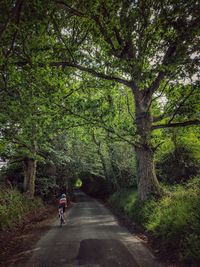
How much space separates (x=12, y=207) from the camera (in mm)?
13773

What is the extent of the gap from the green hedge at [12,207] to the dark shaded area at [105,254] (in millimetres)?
4587

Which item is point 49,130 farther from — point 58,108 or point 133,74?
point 133,74

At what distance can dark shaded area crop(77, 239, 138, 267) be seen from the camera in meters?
6.46

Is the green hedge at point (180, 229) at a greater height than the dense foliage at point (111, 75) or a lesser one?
lesser

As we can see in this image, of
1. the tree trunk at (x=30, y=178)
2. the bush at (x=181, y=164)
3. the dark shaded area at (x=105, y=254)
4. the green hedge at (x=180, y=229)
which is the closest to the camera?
the green hedge at (x=180, y=229)

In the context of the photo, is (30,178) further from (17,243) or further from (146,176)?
(146,176)

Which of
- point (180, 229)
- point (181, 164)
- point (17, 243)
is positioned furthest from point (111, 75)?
point (181, 164)

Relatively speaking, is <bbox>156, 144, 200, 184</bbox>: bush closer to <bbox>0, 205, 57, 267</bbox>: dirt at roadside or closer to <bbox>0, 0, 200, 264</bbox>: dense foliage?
<bbox>0, 0, 200, 264</bbox>: dense foliage

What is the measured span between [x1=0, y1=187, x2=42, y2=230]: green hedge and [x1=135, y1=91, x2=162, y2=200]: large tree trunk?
6.84m

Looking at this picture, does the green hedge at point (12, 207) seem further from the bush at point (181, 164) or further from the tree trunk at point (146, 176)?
the bush at point (181, 164)

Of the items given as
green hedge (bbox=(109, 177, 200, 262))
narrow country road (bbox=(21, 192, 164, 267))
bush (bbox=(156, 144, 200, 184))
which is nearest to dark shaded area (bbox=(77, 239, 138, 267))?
narrow country road (bbox=(21, 192, 164, 267))

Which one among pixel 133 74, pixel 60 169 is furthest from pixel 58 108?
pixel 60 169

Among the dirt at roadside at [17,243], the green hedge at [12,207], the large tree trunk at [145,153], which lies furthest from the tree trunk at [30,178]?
the large tree trunk at [145,153]

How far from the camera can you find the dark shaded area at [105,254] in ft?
21.2
